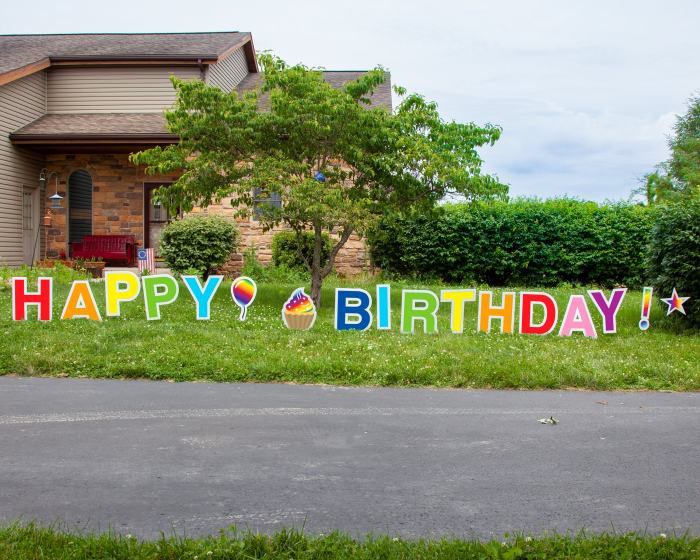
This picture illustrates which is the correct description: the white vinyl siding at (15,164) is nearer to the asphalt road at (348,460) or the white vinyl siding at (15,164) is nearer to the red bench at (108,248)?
the red bench at (108,248)

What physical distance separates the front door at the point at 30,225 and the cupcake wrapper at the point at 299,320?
14.4m

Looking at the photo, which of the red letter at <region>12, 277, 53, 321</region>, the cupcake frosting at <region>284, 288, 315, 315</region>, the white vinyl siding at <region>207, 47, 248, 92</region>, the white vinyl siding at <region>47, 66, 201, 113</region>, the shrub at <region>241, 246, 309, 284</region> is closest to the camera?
the cupcake frosting at <region>284, 288, 315, 315</region>

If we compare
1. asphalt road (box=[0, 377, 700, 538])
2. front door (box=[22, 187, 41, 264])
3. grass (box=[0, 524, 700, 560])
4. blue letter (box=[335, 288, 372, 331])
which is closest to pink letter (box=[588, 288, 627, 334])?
asphalt road (box=[0, 377, 700, 538])

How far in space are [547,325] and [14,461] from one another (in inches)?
311

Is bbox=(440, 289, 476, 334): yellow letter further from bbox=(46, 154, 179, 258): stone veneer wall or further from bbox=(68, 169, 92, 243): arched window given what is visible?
bbox=(68, 169, 92, 243): arched window

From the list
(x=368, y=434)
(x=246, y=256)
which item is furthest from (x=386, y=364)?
(x=246, y=256)

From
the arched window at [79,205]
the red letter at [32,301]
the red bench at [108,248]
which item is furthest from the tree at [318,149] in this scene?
the arched window at [79,205]

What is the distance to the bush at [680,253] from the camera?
11.7m

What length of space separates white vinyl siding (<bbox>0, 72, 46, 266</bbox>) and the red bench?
1920mm

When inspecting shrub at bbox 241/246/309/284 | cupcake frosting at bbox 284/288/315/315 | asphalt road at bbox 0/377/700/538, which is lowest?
asphalt road at bbox 0/377/700/538

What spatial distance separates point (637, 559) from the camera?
140 inches

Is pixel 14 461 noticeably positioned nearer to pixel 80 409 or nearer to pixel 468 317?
pixel 80 409

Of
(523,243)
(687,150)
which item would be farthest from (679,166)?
(523,243)

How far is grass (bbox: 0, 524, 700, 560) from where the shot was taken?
11.7 feet
